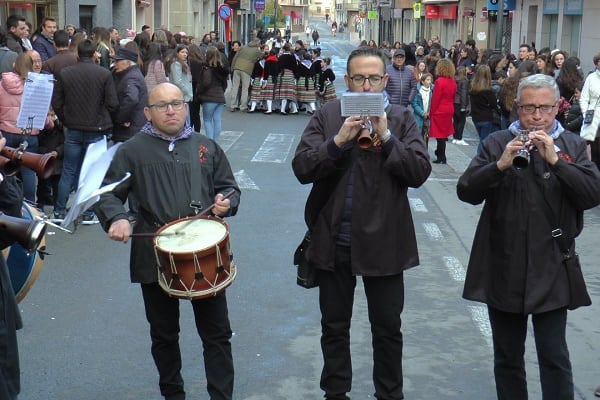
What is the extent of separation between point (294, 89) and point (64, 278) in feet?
54.7

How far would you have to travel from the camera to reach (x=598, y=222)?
36.9 feet

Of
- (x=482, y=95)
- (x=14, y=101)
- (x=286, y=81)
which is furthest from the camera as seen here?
(x=286, y=81)

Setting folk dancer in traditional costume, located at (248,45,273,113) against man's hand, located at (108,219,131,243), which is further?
folk dancer in traditional costume, located at (248,45,273,113)

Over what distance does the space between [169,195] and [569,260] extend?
201 centimetres

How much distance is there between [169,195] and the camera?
16.8ft

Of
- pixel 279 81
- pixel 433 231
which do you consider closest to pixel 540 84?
pixel 433 231

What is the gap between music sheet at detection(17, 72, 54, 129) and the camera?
8.75 m

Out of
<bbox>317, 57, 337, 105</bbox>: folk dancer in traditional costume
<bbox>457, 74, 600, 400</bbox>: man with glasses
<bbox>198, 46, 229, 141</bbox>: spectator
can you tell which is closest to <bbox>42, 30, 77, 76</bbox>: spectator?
<bbox>198, 46, 229, 141</bbox>: spectator

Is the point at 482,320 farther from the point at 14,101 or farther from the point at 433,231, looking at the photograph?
the point at 14,101

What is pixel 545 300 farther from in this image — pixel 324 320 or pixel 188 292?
pixel 188 292

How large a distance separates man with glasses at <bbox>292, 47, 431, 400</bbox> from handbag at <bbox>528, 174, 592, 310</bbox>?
0.64m

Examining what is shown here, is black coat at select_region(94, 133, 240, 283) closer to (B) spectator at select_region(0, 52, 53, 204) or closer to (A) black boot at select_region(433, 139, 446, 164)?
(B) spectator at select_region(0, 52, 53, 204)

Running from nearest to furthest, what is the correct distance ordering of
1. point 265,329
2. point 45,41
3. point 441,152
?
point 265,329
point 45,41
point 441,152

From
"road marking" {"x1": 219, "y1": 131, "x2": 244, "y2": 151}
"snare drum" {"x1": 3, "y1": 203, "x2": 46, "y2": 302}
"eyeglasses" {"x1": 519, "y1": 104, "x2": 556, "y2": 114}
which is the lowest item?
"road marking" {"x1": 219, "y1": 131, "x2": 244, "y2": 151}
